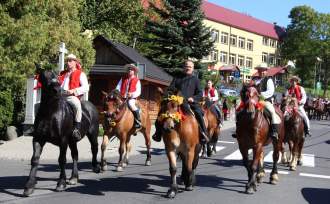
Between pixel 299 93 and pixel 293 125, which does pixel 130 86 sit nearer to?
pixel 293 125

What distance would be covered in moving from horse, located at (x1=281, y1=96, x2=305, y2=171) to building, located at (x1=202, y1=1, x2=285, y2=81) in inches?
2887

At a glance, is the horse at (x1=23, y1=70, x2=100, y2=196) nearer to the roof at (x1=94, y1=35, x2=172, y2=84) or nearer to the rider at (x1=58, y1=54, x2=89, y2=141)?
the rider at (x1=58, y1=54, x2=89, y2=141)

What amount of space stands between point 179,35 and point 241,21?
6609 centimetres

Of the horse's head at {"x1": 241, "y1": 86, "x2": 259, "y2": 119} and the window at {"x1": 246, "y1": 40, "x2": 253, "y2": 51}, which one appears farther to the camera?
the window at {"x1": 246, "y1": 40, "x2": 253, "y2": 51}

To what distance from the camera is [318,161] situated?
16.8 meters

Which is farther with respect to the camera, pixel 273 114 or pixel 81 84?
pixel 273 114

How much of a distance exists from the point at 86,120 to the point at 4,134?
8.46m

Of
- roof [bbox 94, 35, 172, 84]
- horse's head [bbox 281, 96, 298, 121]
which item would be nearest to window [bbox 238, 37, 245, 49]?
roof [bbox 94, 35, 172, 84]

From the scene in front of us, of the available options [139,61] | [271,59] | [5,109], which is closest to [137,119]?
[5,109]

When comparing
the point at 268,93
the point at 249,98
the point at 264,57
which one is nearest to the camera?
the point at 249,98

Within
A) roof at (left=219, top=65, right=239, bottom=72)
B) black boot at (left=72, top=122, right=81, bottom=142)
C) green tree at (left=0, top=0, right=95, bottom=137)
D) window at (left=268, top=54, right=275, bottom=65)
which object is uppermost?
window at (left=268, top=54, right=275, bottom=65)

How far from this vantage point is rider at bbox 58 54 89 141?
34.1 feet

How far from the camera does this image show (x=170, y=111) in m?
9.61

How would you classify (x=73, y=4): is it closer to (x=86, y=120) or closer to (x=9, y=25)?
(x=9, y=25)
